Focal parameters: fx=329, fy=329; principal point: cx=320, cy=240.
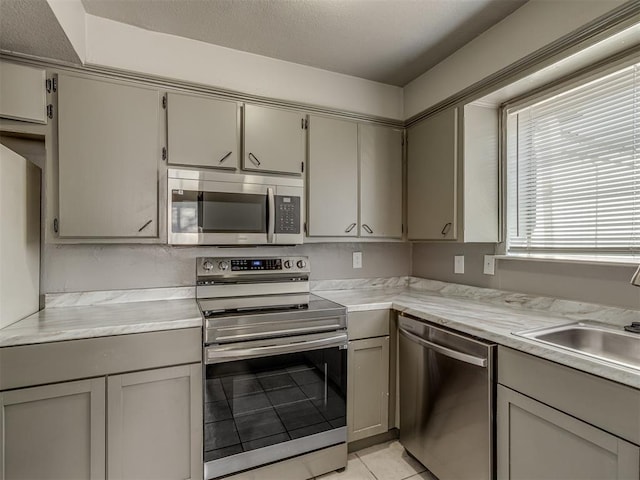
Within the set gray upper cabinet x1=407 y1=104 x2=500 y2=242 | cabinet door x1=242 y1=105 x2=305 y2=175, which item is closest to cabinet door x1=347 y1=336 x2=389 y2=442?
gray upper cabinet x1=407 y1=104 x2=500 y2=242

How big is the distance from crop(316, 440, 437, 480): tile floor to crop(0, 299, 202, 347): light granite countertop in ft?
3.86

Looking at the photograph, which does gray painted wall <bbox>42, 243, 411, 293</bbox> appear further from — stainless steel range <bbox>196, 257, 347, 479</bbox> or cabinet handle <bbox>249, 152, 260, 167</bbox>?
cabinet handle <bbox>249, 152, 260, 167</bbox>

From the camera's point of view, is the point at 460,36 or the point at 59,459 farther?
the point at 460,36

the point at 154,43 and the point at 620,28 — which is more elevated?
the point at 154,43

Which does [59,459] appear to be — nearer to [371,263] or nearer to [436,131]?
[371,263]

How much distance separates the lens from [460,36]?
188 centimetres

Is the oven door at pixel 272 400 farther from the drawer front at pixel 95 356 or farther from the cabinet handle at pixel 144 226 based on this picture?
the cabinet handle at pixel 144 226

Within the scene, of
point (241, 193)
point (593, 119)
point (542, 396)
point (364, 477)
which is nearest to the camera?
point (542, 396)

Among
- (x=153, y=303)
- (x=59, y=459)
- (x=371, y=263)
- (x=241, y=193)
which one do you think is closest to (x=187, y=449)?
(x=59, y=459)

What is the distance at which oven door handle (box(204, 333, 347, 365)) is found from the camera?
1.55 meters

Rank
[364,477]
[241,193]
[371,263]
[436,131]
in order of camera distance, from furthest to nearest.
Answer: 1. [371,263]
2. [436,131]
3. [241,193]
4. [364,477]

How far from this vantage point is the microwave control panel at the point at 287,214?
1998mm

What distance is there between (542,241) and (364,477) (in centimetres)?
163

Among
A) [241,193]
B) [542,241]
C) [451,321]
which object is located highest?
→ [241,193]
